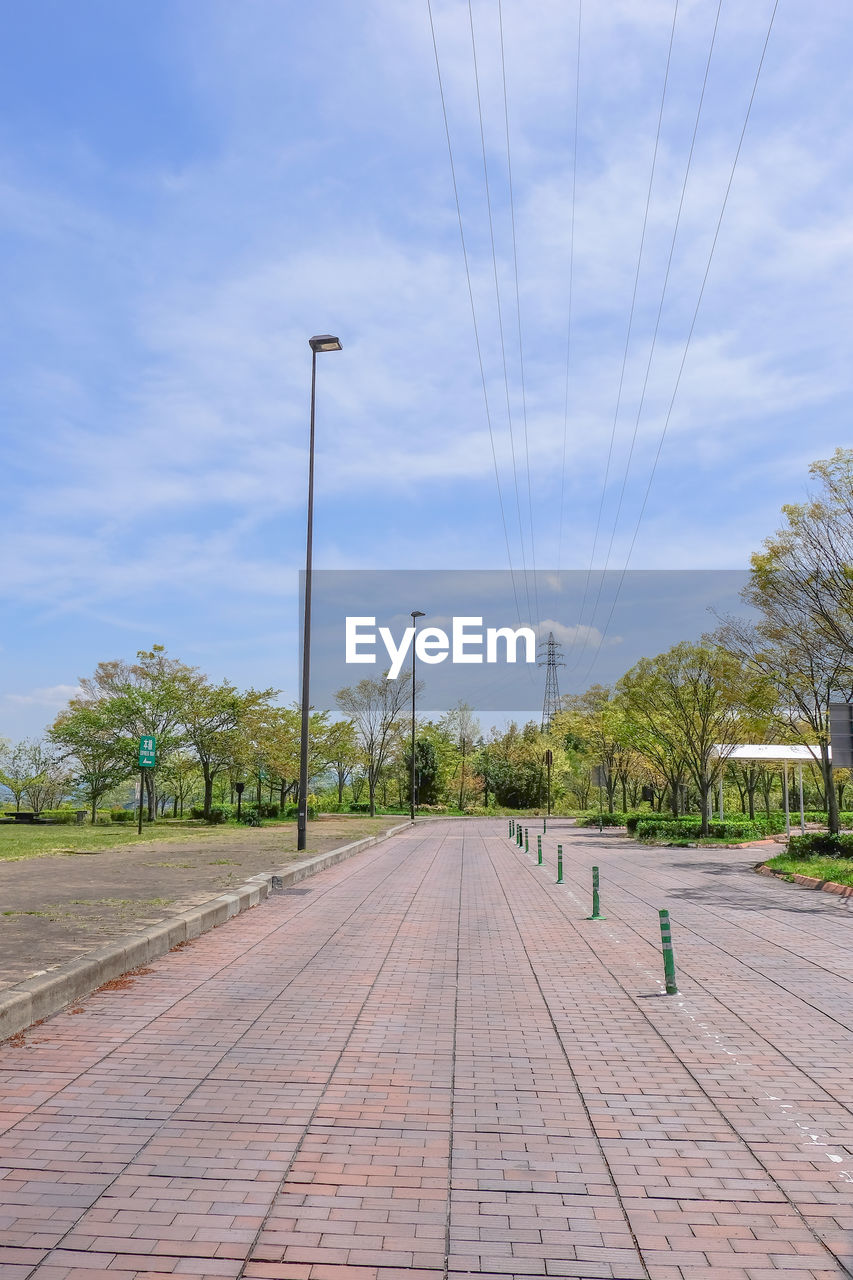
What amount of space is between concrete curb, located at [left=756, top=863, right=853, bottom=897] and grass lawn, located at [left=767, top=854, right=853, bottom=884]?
0.28ft

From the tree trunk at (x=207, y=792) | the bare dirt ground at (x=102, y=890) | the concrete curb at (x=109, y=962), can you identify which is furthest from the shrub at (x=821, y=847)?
the tree trunk at (x=207, y=792)

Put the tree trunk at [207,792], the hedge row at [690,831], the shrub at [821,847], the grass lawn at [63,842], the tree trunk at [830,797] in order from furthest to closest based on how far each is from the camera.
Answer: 1. the tree trunk at [207,792]
2. the hedge row at [690,831]
3. the tree trunk at [830,797]
4. the shrub at [821,847]
5. the grass lawn at [63,842]

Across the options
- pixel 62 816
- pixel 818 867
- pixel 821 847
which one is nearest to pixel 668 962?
pixel 818 867

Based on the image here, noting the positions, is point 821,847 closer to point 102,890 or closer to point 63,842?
point 102,890

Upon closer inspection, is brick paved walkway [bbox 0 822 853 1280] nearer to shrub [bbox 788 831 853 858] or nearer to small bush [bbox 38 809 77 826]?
shrub [bbox 788 831 853 858]

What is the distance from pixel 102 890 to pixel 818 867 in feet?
48.3

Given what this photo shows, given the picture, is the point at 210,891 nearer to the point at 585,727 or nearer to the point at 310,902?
the point at 310,902

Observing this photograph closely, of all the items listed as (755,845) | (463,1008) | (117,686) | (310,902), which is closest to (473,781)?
(117,686)

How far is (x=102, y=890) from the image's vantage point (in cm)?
1373

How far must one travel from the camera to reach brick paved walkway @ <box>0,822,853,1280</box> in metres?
3.70

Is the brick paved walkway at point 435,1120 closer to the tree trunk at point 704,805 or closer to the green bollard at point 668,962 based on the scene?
the green bollard at point 668,962

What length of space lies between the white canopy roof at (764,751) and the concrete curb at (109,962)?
26.2 m

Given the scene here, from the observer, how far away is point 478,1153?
15.1ft

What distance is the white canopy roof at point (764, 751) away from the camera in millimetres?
36531
